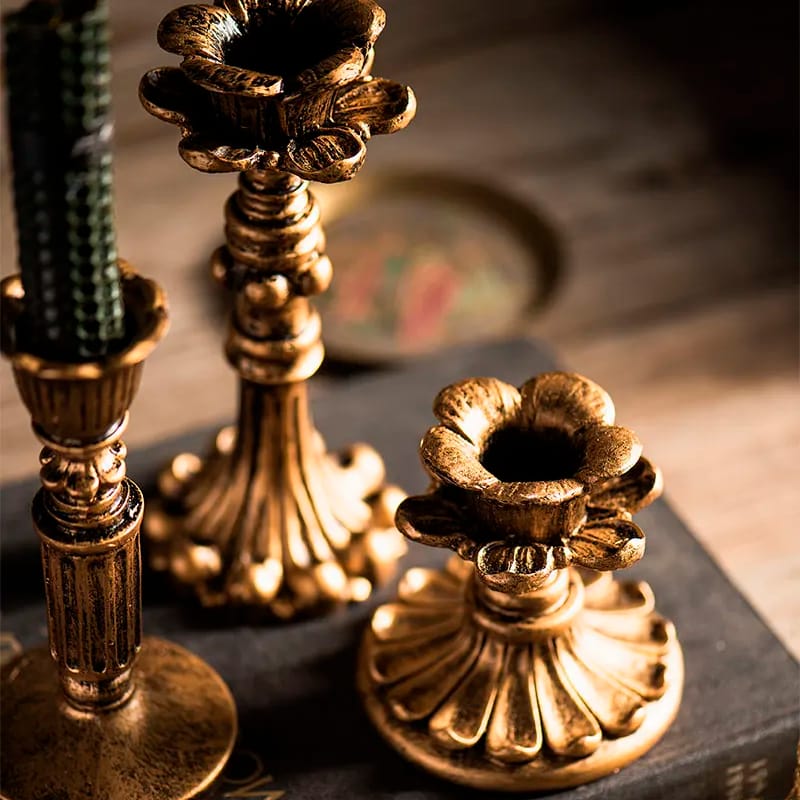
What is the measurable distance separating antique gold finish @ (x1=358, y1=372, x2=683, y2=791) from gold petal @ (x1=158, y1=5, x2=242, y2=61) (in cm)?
20

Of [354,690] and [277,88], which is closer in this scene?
[277,88]

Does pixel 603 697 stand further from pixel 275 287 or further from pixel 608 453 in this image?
pixel 275 287

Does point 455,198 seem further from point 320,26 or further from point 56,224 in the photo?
point 56,224

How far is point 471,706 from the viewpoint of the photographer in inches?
34.8

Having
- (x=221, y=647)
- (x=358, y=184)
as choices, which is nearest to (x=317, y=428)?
(x=221, y=647)

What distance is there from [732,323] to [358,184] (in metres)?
0.33

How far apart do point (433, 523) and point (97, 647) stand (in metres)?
0.17

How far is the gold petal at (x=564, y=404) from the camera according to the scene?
84cm

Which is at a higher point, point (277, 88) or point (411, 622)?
point (277, 88)

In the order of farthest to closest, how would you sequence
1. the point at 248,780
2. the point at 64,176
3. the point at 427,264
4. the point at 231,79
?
the point at 427,264 → the point at 248,780 → the point at 231,79 → the point at 64,176

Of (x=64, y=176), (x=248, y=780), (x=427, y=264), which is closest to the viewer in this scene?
(x=64, y=176)

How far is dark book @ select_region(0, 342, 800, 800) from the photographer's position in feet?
2.93

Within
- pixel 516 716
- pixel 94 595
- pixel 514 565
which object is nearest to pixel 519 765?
pixel 516 716

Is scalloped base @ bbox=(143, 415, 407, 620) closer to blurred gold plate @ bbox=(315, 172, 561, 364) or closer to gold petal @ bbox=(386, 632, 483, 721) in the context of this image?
gold petal @ bbox=(386, 632, 483, 721)
